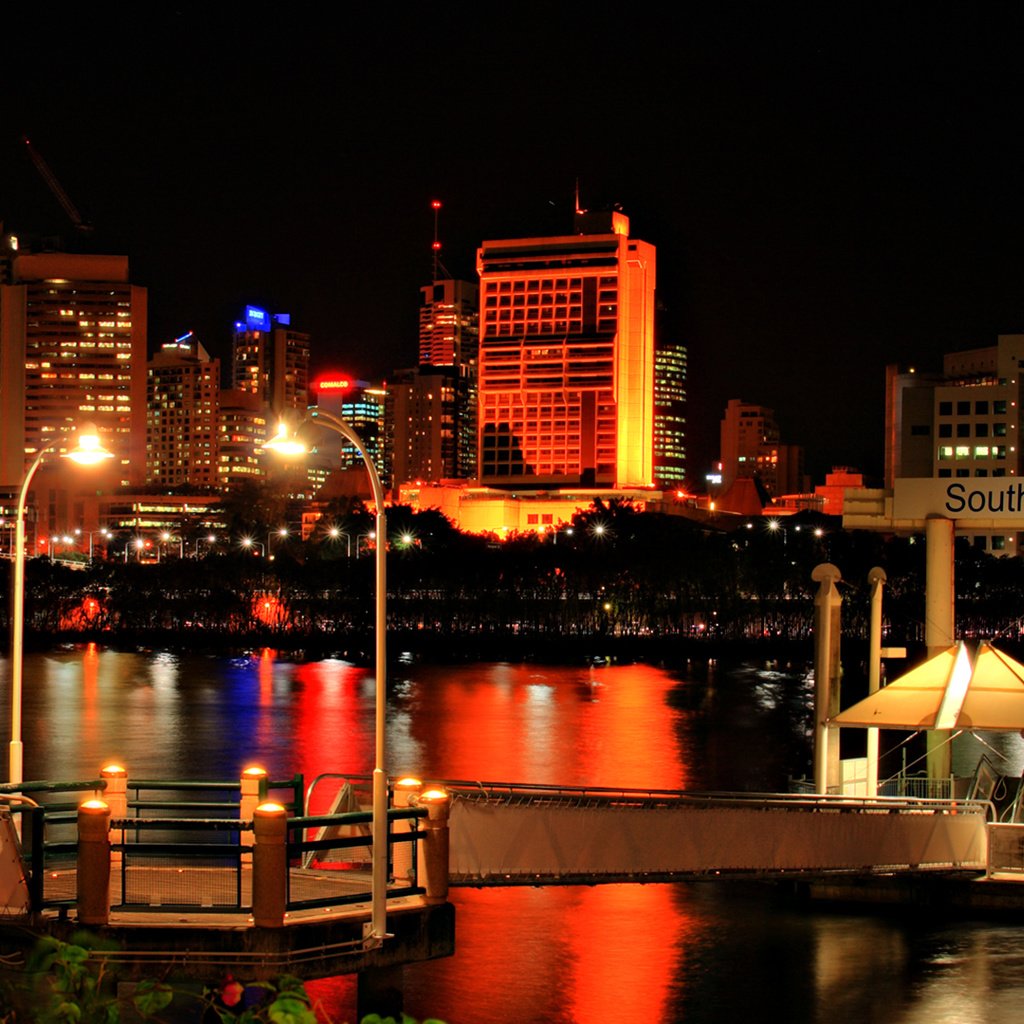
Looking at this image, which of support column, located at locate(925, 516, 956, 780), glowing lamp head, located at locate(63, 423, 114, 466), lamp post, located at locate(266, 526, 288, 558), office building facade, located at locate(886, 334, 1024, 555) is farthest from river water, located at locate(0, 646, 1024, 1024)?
office building facade, located at locate(886, 334, 1024, 555)

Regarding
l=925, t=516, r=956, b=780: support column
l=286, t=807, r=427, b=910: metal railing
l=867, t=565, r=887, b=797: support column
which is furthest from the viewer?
l=925, t=516, r=956, b=780: support column

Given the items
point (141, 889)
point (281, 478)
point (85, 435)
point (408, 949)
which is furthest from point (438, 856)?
point (281, 478)

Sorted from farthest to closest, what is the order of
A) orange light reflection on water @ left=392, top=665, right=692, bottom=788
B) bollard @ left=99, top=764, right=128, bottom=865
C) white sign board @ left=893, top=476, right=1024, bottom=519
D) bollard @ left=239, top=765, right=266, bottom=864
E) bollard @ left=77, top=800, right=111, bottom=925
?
orange light reflection on water @ left=392, top=665, right=692, bottom=788, white sign board @ left=893, top=476, right=1024, bottom=519, bollard @ left=239, top=765, right=266, bottom=864, bollard @ left=99, top=764, right=128, bottom=865, bollard @ left=77, top=800, right=111, bottom=925

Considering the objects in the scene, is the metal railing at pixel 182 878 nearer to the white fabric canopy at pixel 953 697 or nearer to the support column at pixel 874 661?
the white fabric canopy at pixel 953 697

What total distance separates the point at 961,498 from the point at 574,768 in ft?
84.7

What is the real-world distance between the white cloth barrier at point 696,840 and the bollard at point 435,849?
7.65 ft

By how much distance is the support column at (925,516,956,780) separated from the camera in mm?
30938

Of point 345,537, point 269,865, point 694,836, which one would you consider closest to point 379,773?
point 269,865

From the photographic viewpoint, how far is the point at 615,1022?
2311 cm

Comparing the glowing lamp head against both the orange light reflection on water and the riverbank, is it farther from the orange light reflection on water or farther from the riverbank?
the riverbank

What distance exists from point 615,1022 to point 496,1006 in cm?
183

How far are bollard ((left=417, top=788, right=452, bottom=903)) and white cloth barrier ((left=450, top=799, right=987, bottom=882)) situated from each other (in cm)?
233

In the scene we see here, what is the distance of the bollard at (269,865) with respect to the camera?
19.0 meters

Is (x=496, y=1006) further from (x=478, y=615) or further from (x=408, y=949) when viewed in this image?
(x=478, y=615)
